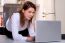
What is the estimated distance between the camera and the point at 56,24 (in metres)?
0.70

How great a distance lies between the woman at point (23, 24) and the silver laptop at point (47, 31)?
0.07 meters

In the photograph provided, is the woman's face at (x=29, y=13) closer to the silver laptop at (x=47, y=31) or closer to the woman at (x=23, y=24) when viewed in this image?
the woman at (x=23, y=24)

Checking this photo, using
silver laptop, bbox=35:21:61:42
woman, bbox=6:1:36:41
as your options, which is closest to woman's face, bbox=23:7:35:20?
woman, bbox=6:1:36:41

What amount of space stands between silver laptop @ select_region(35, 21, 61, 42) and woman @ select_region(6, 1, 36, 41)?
0.24 feet

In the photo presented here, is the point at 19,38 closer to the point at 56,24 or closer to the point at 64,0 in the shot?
the point at 56,24

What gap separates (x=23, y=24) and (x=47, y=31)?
0.15 meters

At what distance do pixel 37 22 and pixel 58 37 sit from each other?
0.13m

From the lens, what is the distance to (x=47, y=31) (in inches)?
27.1

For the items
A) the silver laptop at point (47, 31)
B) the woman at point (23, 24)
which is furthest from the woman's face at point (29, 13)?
the silver laptop at point (47, 31)

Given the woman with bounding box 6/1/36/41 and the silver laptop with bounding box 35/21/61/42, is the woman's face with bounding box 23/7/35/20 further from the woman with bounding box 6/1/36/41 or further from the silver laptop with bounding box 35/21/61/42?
the silver laptop with bounding box 35/21/61/42

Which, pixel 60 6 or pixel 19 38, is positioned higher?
pixel 60 6

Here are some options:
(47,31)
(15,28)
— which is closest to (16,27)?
(15,28)

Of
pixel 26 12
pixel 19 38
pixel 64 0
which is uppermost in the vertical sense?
pixel 64 0

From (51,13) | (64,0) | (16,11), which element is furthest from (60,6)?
(16,11)
